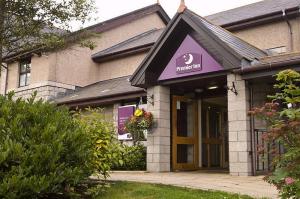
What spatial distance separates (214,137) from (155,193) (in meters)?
7.68

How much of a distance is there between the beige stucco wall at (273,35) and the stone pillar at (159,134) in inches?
170

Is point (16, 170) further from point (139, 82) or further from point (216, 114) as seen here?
point (216, 114)

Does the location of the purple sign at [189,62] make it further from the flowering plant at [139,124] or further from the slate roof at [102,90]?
the slate roof at [102,90]

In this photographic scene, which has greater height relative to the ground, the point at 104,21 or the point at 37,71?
the point at 104,21

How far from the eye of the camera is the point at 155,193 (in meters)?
7.29

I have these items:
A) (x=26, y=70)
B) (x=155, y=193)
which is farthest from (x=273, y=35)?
(x=26, y=70)

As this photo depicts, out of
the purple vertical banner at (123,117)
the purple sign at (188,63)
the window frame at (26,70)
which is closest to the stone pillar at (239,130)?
the purple sign at (188,63)

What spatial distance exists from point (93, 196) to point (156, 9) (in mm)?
17003

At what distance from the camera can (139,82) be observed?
12500mm

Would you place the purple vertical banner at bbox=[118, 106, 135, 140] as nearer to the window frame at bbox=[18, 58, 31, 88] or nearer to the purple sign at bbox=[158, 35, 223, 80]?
the purple sign at bbox=[158, 35, 223, 80]

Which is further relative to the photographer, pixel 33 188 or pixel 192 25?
pixel 192 25

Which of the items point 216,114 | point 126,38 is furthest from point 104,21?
point 216,114

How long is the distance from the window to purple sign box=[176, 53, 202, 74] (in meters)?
10.8

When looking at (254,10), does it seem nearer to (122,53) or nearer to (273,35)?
(273,35)
